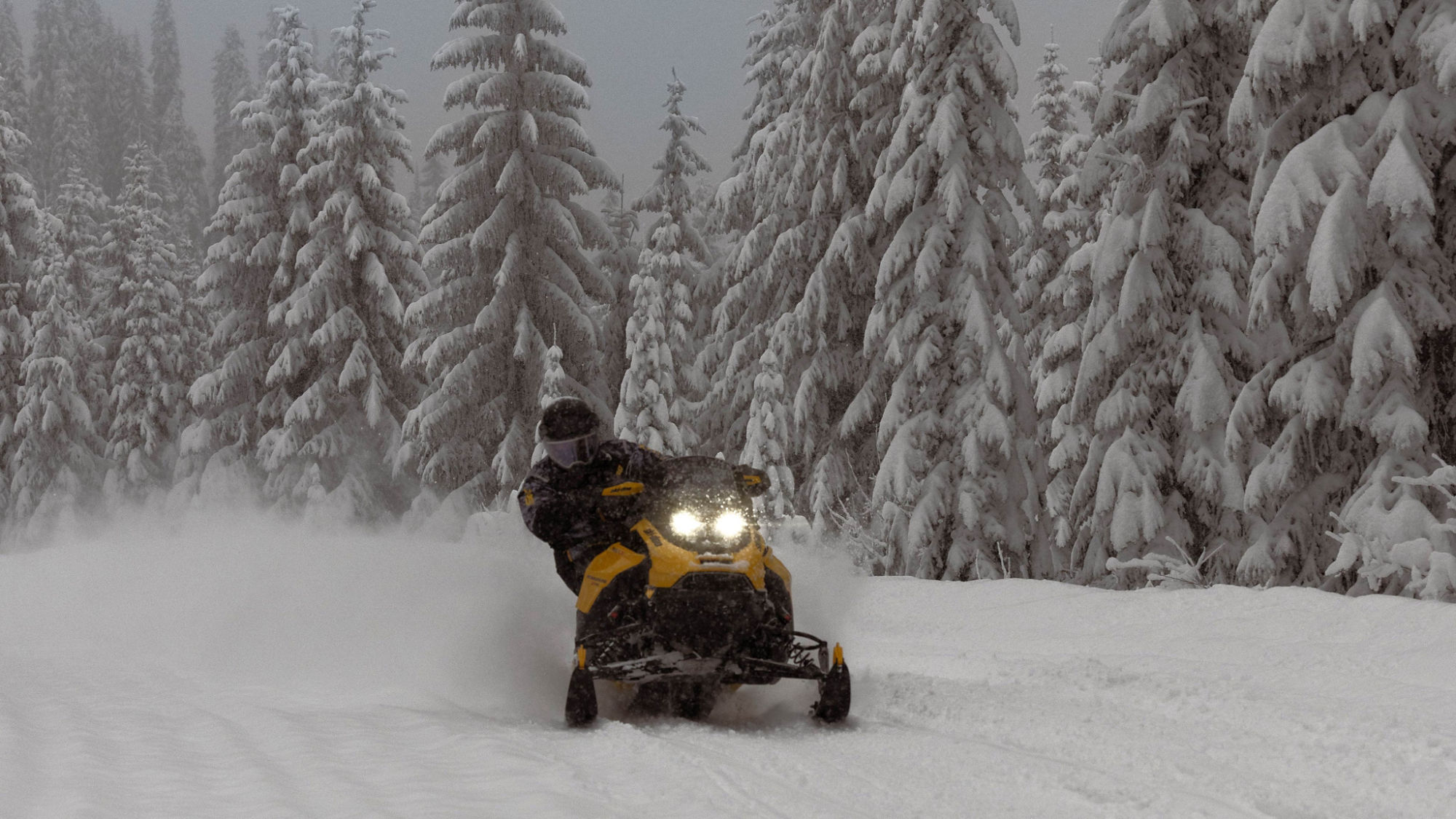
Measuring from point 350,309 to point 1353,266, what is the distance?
24.6 m

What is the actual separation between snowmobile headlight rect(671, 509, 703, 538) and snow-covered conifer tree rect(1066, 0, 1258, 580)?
11506mm

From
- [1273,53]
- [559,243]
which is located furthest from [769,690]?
[559,243]

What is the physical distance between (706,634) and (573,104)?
2254 cm

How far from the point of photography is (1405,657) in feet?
25.1

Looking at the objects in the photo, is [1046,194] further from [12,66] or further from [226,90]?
[226,90]

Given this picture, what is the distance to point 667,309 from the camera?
93.4 ft

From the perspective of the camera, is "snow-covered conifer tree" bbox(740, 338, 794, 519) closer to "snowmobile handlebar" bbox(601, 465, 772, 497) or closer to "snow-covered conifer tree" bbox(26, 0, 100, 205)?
"snowmobile handlebar" bbox(601, 465, 772, 497)

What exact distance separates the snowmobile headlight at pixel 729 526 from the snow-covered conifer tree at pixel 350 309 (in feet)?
80.1

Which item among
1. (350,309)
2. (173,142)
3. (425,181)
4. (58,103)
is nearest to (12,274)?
(350,309)

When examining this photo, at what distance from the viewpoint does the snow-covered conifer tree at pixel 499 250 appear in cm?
2602

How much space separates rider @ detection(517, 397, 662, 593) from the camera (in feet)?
23.8

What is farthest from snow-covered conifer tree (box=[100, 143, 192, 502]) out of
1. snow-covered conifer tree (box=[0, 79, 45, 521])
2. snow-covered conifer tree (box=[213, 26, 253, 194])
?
snow-covered conifer tree (box=[213, 26, 253, 194])

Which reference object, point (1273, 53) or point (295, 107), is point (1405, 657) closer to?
point (1273, 53)

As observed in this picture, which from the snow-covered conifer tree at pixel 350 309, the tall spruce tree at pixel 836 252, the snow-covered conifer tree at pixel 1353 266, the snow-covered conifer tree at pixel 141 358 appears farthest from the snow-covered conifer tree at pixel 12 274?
the snow-covered conifer tree at pixel 1353 266
